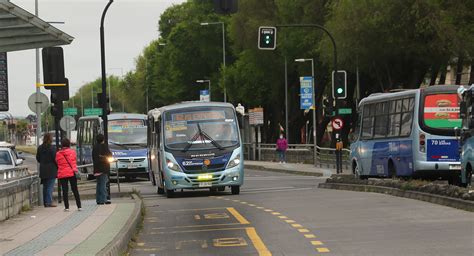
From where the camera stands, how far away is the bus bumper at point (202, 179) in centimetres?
3139

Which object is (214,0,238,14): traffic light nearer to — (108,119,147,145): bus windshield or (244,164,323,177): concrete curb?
(108,119,147,145): bus windshield

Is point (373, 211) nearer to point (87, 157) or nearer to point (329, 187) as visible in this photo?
point (329, 187)

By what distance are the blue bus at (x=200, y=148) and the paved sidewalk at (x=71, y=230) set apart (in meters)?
5.80

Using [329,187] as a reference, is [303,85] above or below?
above

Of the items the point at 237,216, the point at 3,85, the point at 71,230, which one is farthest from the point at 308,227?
the point at 3,85

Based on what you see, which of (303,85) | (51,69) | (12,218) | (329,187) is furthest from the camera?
(303,85)

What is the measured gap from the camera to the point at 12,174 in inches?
955

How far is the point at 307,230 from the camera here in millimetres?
18141

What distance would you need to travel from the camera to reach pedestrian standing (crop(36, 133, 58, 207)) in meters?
26.2

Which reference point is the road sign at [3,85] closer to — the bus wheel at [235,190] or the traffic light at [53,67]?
the bus wheel at [235,190]

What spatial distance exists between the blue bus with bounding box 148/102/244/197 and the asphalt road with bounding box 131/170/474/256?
317 centimetres

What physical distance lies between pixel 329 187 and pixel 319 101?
143 feet

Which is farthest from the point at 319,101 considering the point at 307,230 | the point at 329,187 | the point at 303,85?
the point at 307,230

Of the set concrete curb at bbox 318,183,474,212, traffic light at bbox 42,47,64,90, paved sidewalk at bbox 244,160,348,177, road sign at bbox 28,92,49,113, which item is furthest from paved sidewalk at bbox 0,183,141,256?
paved sidewalk at bbox 244,160,348,177
